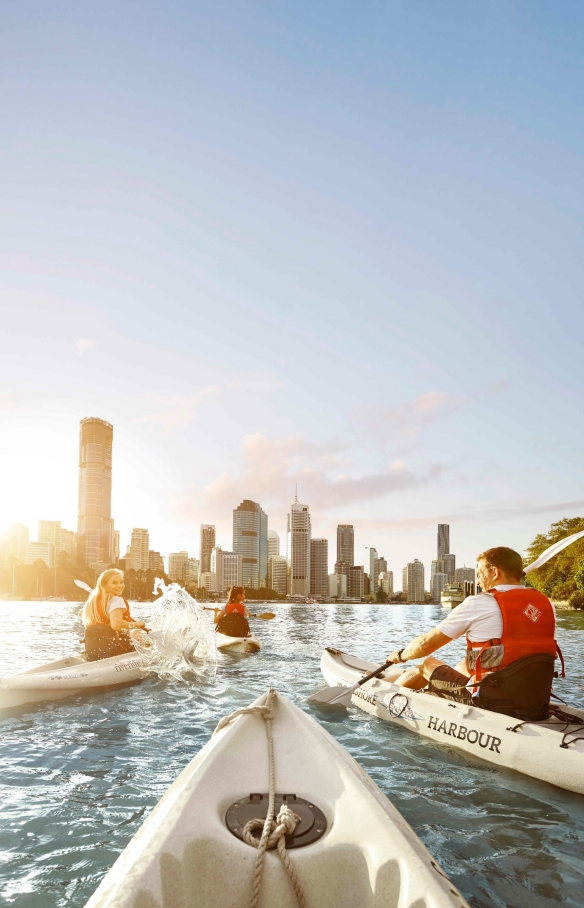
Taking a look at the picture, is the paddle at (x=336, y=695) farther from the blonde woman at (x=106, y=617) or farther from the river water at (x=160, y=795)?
the blonde woman at (x=106, y=617)

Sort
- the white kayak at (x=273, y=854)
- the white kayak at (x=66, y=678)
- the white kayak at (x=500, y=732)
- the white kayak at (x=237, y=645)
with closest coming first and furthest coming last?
the white kayak at (x=273, y=854) → the white kayak at (x=500, y=732) → the white kayak at (x=66, y=678) → the white kayak at (x=237, y=645)

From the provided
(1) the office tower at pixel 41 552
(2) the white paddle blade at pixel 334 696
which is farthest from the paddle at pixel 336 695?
(1) the office tower at pixel 41 552

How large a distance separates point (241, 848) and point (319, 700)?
555 cm

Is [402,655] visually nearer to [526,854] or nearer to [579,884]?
[526,854]

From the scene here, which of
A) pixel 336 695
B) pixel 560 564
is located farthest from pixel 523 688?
pixel 560 564

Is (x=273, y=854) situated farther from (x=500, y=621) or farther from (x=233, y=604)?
(x=233, y=604)

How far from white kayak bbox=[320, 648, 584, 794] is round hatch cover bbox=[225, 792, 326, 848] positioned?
3.02 metres

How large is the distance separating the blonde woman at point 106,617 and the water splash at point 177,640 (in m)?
0.49

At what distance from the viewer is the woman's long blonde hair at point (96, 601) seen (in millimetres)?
8953

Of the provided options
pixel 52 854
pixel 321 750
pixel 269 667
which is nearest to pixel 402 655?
pixel 321 750

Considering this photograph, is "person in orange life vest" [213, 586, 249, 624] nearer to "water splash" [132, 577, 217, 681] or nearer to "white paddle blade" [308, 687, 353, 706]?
"water splash" [132, 577, 217, 681]

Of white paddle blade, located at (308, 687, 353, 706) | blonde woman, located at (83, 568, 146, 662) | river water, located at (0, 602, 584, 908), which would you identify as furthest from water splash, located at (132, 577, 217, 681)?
white paddle blade, located at (308, 687, 353, 706)

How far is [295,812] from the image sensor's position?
9.39 ft

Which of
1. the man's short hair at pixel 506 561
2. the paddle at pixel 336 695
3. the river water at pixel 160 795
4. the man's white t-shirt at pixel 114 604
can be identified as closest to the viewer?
the river water at pixel 160 795
